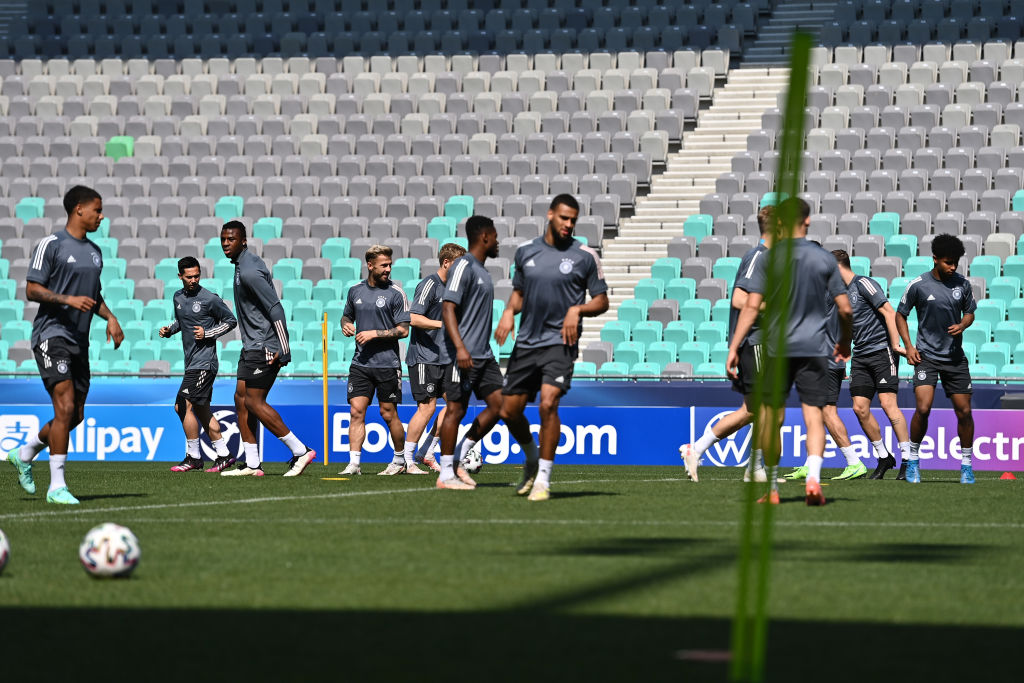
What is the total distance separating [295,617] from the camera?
5.48 meters

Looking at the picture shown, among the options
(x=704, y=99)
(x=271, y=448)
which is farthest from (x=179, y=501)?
(x=704, y=99)

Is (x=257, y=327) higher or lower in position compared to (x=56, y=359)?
higher

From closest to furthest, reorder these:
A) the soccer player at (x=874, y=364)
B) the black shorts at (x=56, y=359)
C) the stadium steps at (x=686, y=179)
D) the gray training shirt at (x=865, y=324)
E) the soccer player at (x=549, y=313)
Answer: the black shorts at (x=56, y=359)
the soccer player at (x=549, y=313)
the soccer player at (x=874, y=364)
the gray training shirt at (x=865, y=324)
the stadium steps at (x=686, y=179)

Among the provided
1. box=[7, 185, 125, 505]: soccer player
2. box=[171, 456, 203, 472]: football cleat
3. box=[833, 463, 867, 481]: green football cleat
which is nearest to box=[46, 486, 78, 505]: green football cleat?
box=[7, 185, 125, 505]: soccer player

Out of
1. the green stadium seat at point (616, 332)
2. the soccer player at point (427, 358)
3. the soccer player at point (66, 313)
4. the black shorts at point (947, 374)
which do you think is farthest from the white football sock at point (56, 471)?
the green stadium seat at point (616, 332)

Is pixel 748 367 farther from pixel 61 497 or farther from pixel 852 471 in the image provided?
pixel 61 497

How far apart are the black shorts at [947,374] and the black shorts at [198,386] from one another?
7219 mm

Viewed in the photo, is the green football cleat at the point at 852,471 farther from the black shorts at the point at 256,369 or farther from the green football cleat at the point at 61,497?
the green football cleat at the point at 61,497

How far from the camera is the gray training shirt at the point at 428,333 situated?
14.7 meters

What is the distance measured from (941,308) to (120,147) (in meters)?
18.4

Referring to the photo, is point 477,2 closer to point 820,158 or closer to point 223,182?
point 223,182

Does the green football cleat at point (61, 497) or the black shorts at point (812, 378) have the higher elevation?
the black shorts at point (812, 378)

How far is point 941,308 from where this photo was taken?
553 inches

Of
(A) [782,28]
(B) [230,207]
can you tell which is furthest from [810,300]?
(A) [782,28]
